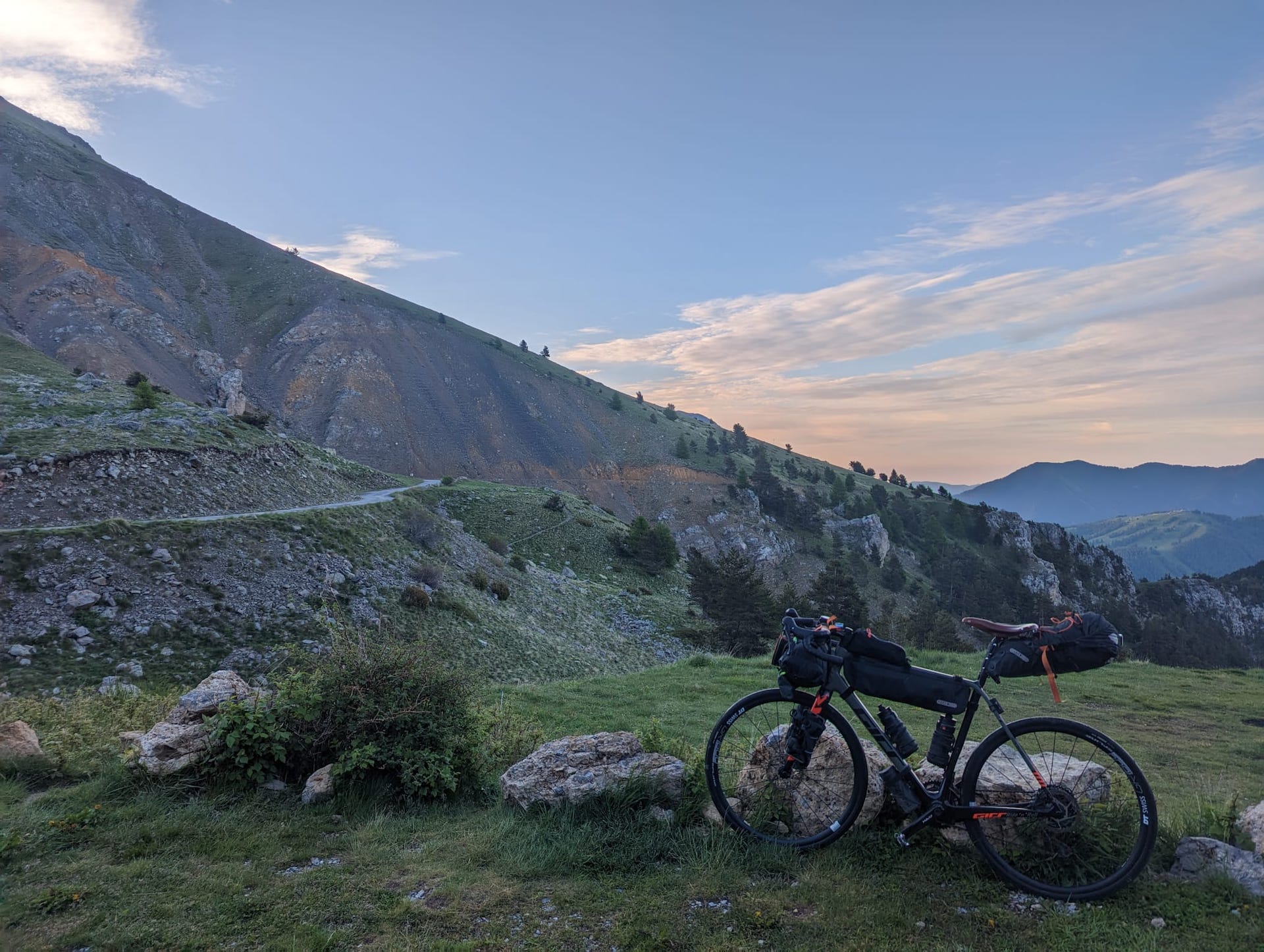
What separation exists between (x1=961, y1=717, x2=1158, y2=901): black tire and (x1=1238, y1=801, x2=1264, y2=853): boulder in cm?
80

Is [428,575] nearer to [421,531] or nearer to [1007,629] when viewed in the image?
[421,531]

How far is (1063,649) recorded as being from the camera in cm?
497

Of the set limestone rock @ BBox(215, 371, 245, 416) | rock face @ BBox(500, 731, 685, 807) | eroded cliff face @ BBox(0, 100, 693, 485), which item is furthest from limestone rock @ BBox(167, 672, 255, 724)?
eroded cliff face @ BBox(0, 100, 693, 485)

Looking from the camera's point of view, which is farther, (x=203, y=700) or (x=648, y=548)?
(x=648, y=548)

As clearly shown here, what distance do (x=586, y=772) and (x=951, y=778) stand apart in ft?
11.1

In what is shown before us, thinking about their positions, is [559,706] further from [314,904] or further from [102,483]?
[102,483]

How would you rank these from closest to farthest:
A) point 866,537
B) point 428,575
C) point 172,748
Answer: point 172,748, point 428,575, point 866,537

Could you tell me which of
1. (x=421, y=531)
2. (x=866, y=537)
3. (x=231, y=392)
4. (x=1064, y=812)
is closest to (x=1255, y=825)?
(x=1064, y=812)

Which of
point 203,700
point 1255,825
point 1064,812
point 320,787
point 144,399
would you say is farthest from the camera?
point 144,399

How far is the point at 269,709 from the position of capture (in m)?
7.19

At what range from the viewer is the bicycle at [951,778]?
491 centimetres

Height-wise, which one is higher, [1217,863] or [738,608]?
[1217,863]

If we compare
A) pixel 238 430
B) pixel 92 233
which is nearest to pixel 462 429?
pixel 92 233

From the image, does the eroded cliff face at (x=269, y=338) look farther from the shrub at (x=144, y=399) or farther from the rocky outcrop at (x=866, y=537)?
the rocky outcrop at (x=866, y=537)
